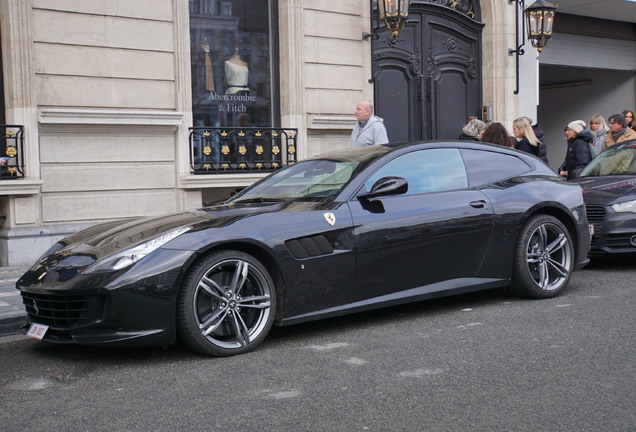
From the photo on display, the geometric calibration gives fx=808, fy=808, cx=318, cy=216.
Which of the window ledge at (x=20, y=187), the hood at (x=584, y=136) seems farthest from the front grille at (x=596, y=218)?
the window ledge at (x=20, y=187)

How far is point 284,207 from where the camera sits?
5.71 metres

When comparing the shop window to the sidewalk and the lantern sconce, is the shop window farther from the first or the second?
the sidewalk

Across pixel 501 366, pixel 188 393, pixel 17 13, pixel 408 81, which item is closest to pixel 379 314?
pixel 501 366

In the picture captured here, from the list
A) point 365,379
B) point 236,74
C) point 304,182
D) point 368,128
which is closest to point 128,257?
point 365,379

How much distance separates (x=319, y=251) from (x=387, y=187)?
730 mm

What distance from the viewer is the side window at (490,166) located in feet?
21.8

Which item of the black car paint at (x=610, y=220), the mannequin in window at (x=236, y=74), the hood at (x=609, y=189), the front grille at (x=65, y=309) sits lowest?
the front grille at (x=65, y=309)

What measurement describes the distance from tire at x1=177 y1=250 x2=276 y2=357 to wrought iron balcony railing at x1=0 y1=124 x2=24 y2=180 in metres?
5.64

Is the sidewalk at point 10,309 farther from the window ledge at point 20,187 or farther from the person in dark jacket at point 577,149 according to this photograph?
the person in dark jacket at point 577,149

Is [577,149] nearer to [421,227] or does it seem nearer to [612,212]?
[612,212]

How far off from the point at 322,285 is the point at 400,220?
2.67 feet

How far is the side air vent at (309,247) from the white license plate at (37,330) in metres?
1.64

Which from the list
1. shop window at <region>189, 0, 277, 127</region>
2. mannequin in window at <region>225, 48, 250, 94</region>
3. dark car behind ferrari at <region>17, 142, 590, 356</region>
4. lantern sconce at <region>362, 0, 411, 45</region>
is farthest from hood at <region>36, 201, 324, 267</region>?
lantern sconce at <region>362, 0, 411, 45</region>

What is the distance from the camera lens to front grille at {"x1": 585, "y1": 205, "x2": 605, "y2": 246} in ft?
27.9
